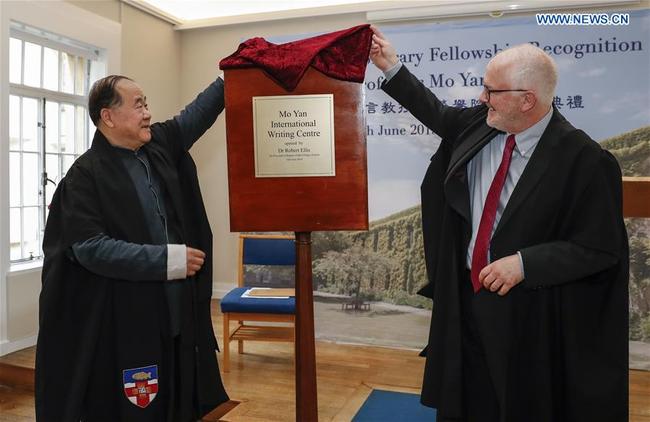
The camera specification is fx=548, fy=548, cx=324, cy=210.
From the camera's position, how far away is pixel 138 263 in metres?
1.72

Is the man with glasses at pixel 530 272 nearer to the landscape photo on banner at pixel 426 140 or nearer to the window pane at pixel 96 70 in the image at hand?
the landscape photo on banner at pixel 426 140

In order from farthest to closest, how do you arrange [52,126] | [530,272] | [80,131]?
[80,131] < [52,126] < [530,272]

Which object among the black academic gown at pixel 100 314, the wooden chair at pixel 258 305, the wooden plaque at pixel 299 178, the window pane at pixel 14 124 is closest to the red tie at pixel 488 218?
the wooden plaque at pixel 299 178

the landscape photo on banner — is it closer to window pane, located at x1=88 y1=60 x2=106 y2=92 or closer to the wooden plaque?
window pane, located at x1=88 y1=60 x2=106 y2=92

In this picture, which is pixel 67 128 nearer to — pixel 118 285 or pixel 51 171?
pixel 51 171

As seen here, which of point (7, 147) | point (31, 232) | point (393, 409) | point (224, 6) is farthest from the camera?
point (224, 6)

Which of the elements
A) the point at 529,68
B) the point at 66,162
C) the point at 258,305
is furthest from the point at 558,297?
the point at 66,162

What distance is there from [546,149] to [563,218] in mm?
195

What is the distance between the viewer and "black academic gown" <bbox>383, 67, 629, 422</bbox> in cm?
145

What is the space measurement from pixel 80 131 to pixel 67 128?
12 cm

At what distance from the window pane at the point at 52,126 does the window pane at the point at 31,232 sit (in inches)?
20.0

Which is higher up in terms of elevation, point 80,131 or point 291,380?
point 80,131

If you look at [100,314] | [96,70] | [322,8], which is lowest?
[100,314]

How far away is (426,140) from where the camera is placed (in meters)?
3.91
